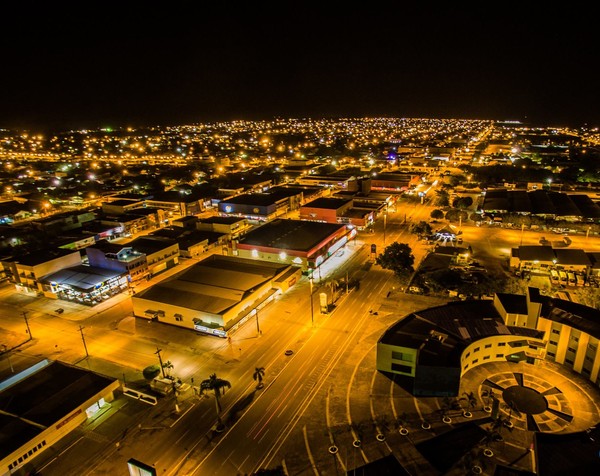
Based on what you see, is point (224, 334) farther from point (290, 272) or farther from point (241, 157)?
point (241, 157)

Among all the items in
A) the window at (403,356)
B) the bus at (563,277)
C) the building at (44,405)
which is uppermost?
the window at (403,356)

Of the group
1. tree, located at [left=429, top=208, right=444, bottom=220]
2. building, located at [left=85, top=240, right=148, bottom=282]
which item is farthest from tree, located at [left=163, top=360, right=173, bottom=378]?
tree, located at [left=429, top=208, right=444, bottom=220]

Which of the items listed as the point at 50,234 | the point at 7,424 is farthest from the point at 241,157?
the point at 7,424

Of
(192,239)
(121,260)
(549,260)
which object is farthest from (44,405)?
(549,260)

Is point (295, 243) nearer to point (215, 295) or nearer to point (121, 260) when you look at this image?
point (215, 295)

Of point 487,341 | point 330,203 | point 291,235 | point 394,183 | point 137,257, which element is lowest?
point 394,183

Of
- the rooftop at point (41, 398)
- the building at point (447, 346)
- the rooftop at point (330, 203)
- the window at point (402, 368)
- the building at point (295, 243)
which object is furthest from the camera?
the rooftop at point (330, 203)

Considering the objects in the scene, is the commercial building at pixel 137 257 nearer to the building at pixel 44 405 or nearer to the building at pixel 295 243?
the building at pixel 295 243

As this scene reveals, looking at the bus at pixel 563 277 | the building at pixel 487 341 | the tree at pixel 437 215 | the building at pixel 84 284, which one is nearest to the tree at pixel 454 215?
the tree at pixel 437 215
